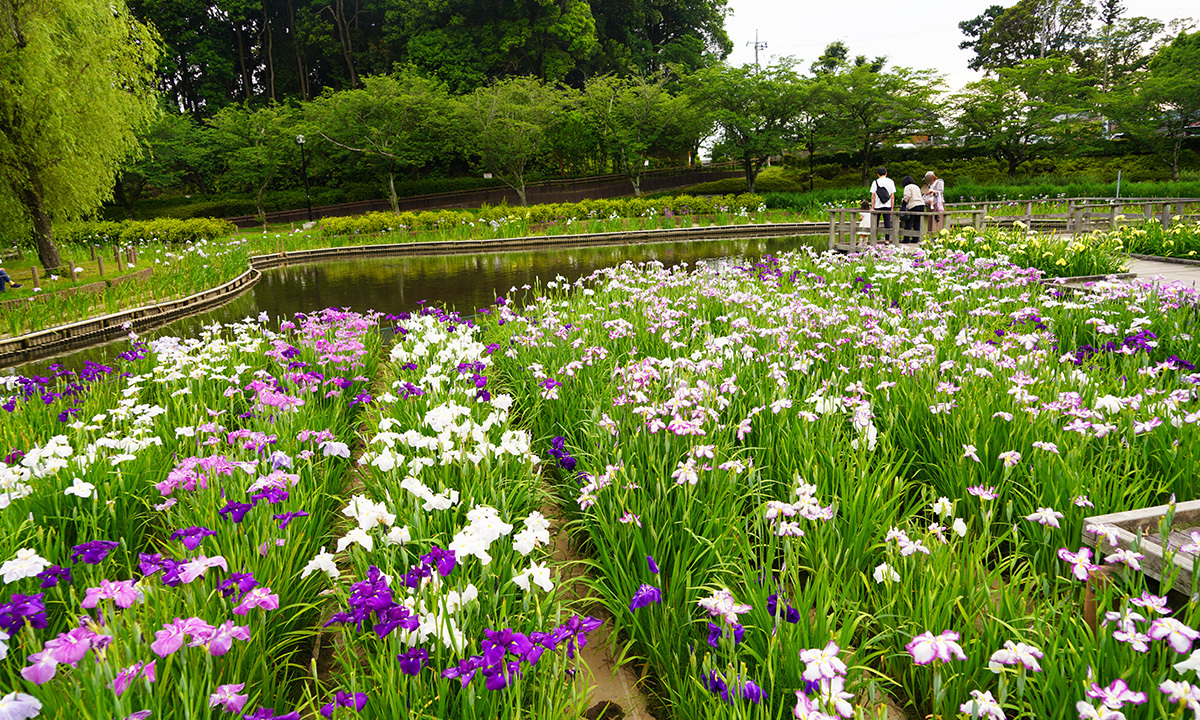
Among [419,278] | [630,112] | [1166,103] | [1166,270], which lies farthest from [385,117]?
[1166,103]

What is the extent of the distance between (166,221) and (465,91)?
786 inches

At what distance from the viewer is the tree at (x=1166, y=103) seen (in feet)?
98.4

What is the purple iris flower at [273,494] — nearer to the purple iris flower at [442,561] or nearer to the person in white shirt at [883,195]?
the purple iris flower at [442,561]

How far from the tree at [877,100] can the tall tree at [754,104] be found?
4.77ft

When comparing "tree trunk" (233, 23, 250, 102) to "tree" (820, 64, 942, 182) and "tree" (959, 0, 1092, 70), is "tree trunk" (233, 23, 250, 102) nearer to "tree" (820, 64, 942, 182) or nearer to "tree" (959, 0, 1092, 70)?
"tree" (820, 64, 942, 182)

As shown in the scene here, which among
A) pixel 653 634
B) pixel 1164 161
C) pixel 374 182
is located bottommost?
pixel 653 634

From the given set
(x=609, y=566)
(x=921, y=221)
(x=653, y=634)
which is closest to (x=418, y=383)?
(x=609, y=566)

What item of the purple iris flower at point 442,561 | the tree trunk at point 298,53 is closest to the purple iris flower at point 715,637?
the purple iris flower at point 442,561

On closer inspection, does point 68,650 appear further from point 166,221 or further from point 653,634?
point 166,221

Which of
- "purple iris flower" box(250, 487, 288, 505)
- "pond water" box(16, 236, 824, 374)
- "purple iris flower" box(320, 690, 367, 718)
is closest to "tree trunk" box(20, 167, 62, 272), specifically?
"pond water" box(16, 236, 824, 374)

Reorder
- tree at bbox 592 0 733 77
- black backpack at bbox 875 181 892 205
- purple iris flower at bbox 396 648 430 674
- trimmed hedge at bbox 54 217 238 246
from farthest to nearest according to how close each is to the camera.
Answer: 1. tree at bbox 592 0 733 77
2. trimmed hedge at bbox 54 217 238 246
3. black backpack at bbox 875 181 892 205
4. purple iris flower at bbox 396 648 430 674

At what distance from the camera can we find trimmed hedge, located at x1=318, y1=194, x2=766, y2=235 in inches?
945

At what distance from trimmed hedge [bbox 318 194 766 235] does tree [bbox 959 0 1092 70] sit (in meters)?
36.2

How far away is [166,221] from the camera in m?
27.3
